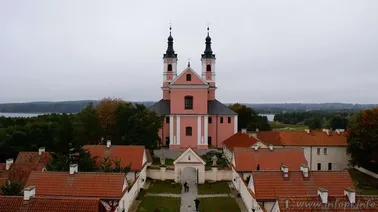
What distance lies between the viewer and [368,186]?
35750 mm

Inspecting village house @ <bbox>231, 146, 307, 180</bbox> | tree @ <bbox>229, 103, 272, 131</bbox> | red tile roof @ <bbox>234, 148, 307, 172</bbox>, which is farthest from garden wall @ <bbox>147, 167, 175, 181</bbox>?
tree @ <bbox>229, 103, 272, 131</bbox>

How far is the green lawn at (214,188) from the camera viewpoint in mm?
31022

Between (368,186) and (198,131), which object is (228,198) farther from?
(198,131)

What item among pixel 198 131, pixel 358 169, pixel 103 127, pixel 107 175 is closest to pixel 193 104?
pixel 198 131

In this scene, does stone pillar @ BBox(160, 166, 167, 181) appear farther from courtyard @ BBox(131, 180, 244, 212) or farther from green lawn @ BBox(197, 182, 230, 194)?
green lawn @ BBox(197, 182, 230, 194)

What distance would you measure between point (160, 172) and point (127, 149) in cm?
375

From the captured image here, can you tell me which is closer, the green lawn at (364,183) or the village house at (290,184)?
the village house at (290,184)

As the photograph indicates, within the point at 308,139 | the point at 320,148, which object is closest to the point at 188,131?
the point at 308,139

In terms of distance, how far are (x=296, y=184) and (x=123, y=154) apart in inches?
595

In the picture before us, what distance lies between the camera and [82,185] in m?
22.6

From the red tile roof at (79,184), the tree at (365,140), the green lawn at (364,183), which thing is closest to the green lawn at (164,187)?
the red tile roof at (79,184)

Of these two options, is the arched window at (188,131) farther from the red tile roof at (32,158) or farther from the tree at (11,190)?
the tree at (11,190)

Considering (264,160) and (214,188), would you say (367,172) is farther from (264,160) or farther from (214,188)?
(214,188)

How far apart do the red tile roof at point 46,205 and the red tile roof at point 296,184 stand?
10.1 m
